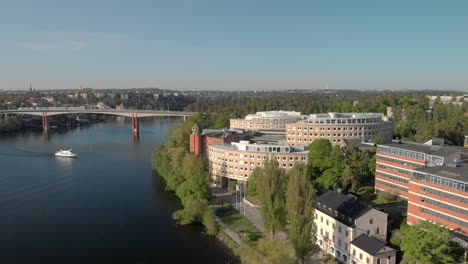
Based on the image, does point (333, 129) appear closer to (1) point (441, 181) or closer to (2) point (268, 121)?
(2) point (268, 121)

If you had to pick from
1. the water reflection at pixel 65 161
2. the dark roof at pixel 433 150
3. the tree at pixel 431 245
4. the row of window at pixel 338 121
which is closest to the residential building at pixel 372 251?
the tree at pixel 431 245

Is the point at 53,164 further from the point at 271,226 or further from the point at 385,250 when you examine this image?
the point at 385,250

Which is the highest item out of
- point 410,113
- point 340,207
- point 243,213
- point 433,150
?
point 410,113

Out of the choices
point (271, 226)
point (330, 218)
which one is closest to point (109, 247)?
point (271, 226)

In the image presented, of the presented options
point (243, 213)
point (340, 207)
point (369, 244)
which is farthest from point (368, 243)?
point (243, 213)

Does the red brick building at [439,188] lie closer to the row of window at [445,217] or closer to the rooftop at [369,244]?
the row of window at [445,217]

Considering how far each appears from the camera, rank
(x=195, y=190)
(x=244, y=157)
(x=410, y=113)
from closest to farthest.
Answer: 1. (x=195, y=190)
2. (x=244, y=157)
3. (x=410, y=113)

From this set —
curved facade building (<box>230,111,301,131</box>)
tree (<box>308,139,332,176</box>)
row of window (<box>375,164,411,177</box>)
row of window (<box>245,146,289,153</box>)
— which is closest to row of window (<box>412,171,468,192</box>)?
row of window (<box>375,164,411,177</box>)
